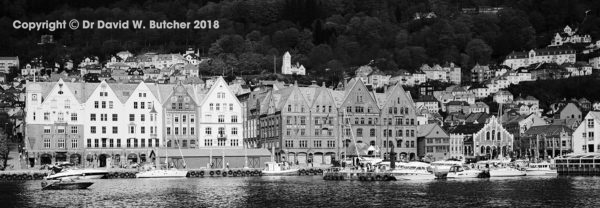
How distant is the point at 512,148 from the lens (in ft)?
532

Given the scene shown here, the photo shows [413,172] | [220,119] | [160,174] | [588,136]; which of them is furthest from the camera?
[588,136]

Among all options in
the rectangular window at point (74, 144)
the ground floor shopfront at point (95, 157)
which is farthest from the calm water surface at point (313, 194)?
the rectangular window at point (74, 144)

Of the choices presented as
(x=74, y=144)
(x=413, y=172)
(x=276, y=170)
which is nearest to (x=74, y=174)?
(x=276, y=170)

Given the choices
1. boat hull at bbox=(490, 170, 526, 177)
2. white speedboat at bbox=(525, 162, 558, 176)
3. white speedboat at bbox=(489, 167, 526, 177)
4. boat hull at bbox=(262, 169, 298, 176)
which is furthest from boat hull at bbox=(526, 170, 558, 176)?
boat hull at bbox=(262, 169, 298, 176)

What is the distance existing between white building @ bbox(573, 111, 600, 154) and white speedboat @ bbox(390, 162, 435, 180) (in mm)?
47244

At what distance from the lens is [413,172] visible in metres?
108

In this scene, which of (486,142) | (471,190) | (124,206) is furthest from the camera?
(486,142)

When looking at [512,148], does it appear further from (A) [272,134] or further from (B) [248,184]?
(B) [248,184]

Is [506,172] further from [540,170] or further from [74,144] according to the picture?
[74,144]

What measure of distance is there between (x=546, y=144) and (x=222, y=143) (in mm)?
57220

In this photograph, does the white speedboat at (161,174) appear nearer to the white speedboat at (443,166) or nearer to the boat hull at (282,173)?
the boat hull at (282,173)

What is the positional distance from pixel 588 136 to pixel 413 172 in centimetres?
5170

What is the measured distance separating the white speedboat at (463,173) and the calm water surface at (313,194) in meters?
7.67

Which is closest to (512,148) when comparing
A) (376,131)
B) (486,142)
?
(486,142)
